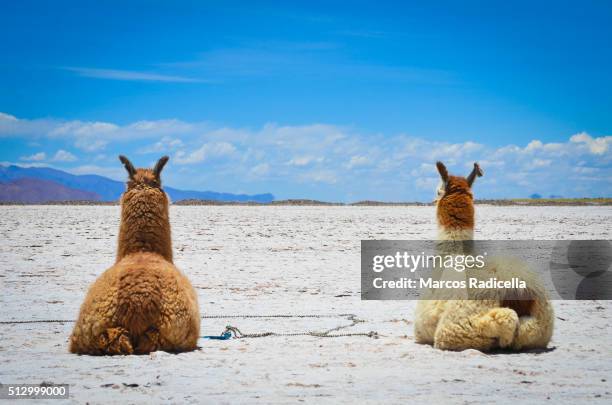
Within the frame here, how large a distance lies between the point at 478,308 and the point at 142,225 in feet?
11.6

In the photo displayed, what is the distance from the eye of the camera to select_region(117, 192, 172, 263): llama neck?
22.2 ft

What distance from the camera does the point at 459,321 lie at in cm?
641

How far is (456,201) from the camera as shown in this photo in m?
6.62

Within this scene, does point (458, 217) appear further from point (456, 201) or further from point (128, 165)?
point (128, 165)

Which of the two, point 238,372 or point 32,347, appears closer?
point 238,372

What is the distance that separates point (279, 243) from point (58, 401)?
48.1 feet

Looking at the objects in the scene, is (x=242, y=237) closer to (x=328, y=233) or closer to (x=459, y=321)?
(x=328, y=233)

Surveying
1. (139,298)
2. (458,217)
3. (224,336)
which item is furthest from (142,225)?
(458,217)

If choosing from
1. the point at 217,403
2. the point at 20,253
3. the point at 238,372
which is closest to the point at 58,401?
the point at 217,403

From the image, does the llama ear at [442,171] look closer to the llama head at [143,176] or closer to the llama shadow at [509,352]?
the llama shadow at [509,352]

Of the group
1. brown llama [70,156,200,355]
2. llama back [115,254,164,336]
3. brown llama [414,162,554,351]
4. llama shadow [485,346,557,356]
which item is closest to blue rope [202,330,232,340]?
brown llama [70,156,200,355]

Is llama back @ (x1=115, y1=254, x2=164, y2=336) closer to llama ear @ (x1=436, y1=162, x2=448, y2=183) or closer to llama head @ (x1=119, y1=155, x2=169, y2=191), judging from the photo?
llama head @ (x1=119, y1=155, x2=169, y2=191)

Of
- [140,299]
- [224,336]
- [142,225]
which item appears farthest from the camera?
[224,336]

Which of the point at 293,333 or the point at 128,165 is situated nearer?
the point at 128,165
